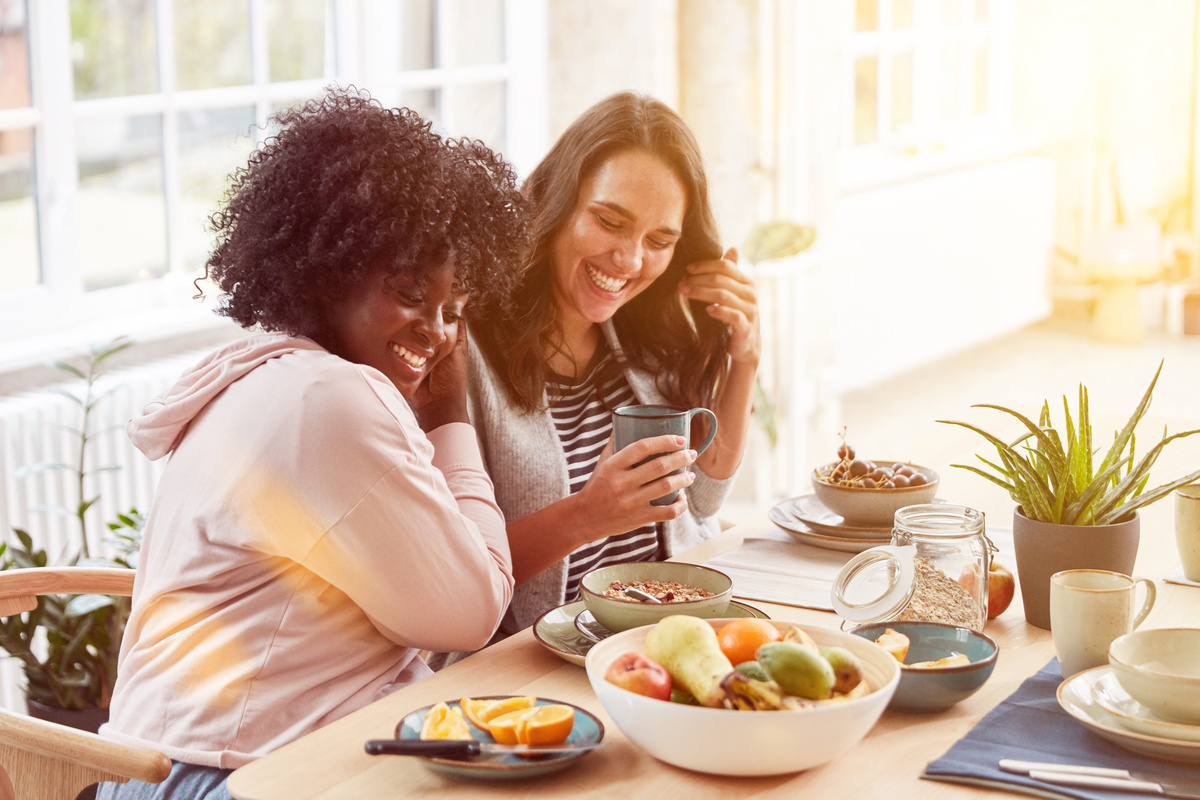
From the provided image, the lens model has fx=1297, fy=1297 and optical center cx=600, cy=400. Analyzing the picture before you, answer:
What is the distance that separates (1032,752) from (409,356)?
76 centimetres

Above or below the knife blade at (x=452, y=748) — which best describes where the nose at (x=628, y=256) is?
above

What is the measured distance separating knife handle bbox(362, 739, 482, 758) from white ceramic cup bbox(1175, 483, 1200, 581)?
93cm

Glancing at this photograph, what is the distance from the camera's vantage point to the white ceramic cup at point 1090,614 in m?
1.23

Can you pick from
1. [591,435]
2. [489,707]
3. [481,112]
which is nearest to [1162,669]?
[489,707]

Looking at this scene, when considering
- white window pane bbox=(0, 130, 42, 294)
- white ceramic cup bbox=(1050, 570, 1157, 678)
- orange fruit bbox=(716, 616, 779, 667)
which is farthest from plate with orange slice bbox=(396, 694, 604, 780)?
white window pane bbox=(0, 130, 42, 294)

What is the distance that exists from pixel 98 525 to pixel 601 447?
1.30 m

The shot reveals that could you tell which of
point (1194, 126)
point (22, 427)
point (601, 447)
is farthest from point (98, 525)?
point (1194, 126)

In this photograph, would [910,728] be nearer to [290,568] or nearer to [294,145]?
[290,568]

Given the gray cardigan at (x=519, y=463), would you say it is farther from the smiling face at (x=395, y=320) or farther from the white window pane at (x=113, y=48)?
the white window pane at (x=113, y=48)

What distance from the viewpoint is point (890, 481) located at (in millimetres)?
1717

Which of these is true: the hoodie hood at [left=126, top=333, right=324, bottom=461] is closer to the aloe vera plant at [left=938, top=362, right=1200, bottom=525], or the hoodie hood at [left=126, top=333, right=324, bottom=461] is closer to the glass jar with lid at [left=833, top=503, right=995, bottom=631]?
the glass jar with lid at [left=833, top=503, right=995, bottom=631]

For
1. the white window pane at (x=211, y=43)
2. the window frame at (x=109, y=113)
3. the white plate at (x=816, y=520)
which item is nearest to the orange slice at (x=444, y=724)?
the white plate at (x=816, y=520)

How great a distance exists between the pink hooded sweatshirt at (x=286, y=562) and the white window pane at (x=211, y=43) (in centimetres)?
202

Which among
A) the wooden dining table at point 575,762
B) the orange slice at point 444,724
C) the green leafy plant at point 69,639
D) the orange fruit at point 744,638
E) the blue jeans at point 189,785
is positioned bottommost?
the green leafy plant at point 69,639
